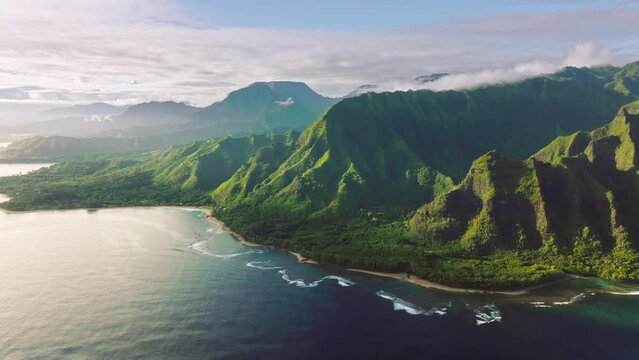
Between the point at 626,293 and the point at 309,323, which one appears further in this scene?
the point at 626,293

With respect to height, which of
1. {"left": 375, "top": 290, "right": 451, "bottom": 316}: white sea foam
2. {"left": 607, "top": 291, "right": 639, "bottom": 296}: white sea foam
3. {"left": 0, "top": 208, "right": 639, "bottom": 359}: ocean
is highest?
{"left": 607, "top": 291, "right": 639, "bottom": 296}: white sea foam

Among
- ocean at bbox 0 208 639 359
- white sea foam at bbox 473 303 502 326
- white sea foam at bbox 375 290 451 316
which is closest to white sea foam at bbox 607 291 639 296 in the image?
ocean at bbox 0 208 639 359

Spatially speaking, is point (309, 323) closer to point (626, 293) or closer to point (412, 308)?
point (412, 308)

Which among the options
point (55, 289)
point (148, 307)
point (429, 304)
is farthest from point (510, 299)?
point (55, 289)

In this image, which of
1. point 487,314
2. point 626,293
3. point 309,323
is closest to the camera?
point 309,323

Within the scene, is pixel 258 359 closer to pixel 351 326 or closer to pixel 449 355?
pixel 351 326

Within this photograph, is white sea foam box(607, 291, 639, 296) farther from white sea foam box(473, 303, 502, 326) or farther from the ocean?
white sea foam box(473, 303, 502, 326)

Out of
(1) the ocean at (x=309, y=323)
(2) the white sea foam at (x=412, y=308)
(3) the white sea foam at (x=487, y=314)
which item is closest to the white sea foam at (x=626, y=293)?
(1) the ocean at (x=309, y=323)

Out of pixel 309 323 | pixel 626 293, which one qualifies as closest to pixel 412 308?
pixel 309 323

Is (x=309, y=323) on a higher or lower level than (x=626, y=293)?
lower
